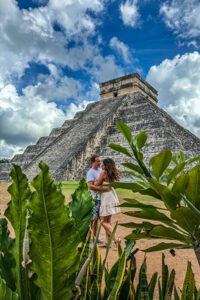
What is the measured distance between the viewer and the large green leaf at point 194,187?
743mm

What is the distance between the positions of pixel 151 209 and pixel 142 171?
0.14 m

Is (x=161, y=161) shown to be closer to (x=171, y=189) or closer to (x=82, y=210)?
(x=171, y=189)

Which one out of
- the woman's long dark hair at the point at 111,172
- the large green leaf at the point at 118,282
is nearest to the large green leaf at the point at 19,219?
the large green leaf at the point at 118,282

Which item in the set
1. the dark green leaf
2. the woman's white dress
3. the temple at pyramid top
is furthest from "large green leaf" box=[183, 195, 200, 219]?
the temple at pyramid top

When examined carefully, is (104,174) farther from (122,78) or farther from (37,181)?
(122,78)

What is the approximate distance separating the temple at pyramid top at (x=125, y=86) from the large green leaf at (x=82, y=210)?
23499 mm

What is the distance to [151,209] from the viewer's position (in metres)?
0.90

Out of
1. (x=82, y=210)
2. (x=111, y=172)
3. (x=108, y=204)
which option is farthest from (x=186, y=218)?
(x=108, y=204)

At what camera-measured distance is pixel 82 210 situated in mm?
1099

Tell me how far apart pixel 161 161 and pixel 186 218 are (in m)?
0.17

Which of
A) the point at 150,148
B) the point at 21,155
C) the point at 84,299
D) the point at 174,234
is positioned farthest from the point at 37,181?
the point at 21,155

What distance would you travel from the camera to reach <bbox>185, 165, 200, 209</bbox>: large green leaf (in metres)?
0.74

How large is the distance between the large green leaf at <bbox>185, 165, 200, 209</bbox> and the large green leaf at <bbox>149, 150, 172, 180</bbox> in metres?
0.07

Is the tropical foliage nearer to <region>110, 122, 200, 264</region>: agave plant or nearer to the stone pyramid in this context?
<region>110, 122, 200, 264</region>: agave plant
